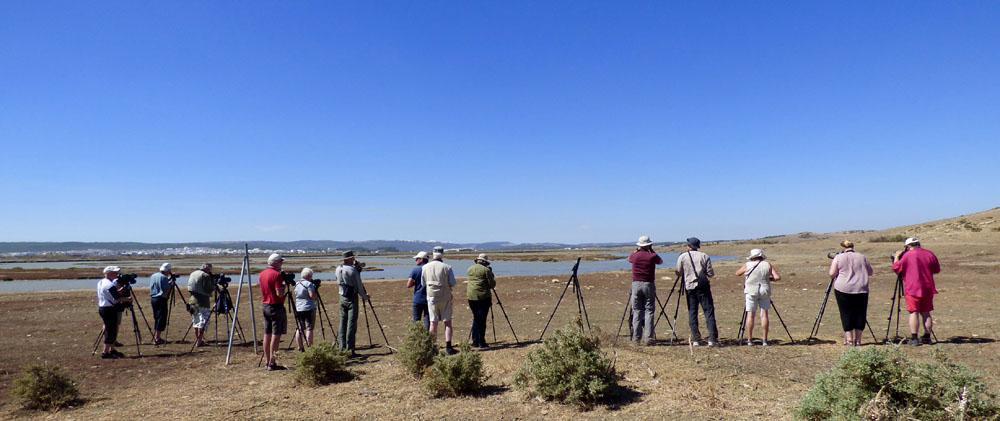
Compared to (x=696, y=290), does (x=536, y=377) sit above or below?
below

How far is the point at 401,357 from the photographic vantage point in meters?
8.31

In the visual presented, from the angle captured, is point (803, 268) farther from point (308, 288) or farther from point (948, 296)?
point (308, 288)

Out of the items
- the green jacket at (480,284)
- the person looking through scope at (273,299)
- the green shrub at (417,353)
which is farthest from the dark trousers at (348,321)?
the green shrub at (417,353)

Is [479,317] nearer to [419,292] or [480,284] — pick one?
[480,284]

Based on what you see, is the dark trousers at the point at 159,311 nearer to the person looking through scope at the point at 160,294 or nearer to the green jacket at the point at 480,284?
the person looking through scope at the point at 160,294

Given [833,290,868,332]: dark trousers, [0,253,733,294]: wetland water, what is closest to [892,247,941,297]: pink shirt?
[833,290,868,332]: dark trousers

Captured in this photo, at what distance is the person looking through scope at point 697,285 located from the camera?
928 centimetres

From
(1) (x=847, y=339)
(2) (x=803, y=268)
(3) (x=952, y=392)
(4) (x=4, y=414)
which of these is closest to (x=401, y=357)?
(4) (x=4, y=414)

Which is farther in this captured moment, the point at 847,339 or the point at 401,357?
the point at 847,339

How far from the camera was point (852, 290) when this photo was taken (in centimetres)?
895

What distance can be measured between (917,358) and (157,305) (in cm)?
1521

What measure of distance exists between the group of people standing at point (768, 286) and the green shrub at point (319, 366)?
528cm

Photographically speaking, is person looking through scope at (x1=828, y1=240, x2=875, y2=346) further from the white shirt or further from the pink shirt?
the white shirt

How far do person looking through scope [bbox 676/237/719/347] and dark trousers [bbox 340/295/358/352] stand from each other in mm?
6261
